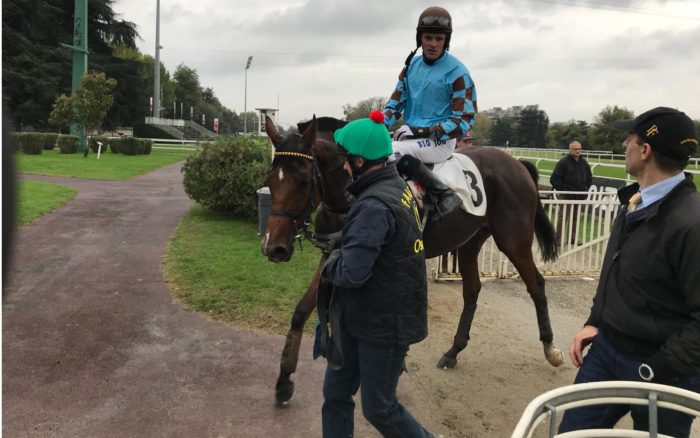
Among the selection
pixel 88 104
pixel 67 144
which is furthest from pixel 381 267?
pixel 67 144

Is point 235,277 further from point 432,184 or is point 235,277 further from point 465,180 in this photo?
point 432,184

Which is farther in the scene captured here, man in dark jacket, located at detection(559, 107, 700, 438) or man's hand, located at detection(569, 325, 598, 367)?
man's hand, located at detection(569, 325, 598, 367)

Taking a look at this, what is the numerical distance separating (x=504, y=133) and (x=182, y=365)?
58.7m

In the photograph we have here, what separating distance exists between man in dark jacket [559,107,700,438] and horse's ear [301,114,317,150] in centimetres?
185

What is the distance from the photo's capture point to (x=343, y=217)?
3857 millimetres

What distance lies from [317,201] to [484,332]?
3046 mm

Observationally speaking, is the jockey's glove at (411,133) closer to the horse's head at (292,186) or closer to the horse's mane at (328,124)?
the horse's mane at (328,124)

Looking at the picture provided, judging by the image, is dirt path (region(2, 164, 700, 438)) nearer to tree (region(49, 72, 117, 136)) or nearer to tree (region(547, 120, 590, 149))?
tree (region(49, 72, 117, 136))

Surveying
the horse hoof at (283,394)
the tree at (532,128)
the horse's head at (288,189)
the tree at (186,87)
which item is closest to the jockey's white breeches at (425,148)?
the horse's head at (288,189)

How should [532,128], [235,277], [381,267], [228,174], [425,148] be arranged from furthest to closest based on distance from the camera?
[532,128]
[228,174]
[235,277]
[425,148]
[381,267]

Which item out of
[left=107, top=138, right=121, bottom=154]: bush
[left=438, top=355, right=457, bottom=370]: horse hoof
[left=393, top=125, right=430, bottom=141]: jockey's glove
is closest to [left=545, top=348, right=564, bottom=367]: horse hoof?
[left=438, top=355, right=457, bottom=370]: horse hoof

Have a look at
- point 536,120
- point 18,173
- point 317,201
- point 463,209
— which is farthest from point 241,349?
point 536,120

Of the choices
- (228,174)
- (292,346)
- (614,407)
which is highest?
(228,174)

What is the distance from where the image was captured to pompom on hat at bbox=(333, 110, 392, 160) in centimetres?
267
